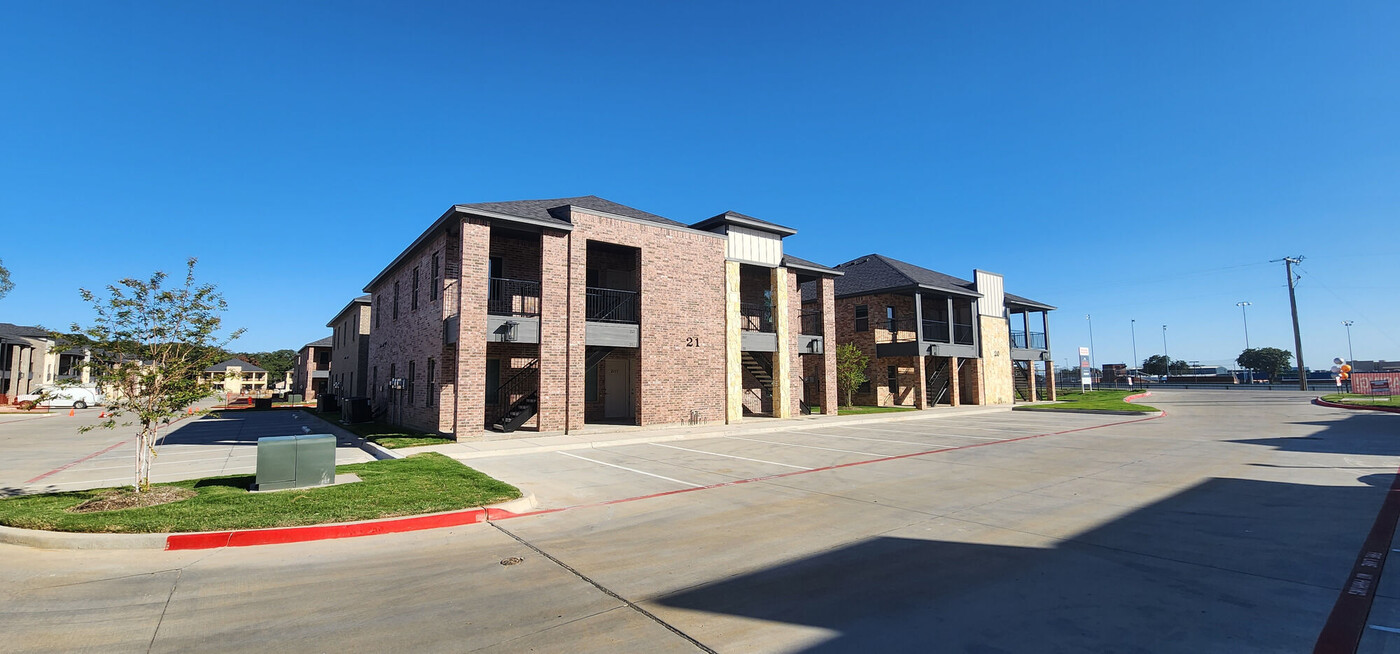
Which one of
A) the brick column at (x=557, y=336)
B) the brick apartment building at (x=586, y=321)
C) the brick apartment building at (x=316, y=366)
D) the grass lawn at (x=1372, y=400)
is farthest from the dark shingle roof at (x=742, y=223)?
the brick apartment building at (x=316, y=366)

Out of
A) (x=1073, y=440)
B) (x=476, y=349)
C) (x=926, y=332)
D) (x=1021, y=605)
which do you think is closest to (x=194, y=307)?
(x=476, y=349)

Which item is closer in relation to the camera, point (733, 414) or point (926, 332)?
point (733, 414)

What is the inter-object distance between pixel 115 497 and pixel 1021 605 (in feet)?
36.3

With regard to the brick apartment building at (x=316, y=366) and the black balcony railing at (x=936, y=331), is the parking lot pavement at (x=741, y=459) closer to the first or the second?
the black balcony railing at (x=936, y=331)

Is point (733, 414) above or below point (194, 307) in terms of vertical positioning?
below

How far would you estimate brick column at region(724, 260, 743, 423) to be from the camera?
2276 cm

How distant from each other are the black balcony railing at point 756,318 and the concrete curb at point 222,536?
2043 centimetres

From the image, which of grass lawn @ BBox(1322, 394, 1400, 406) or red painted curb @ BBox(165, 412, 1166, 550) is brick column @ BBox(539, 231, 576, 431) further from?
grass lawn @ BBox(1322, 394, 1400, 406)

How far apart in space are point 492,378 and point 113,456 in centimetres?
966

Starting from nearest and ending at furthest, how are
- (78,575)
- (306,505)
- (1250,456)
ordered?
(78,575), (306,505), (1250,456)

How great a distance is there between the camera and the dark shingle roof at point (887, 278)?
33312 mm

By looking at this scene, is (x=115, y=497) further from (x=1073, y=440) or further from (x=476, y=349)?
(x=1073, y=440)

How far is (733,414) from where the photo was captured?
22672 mm

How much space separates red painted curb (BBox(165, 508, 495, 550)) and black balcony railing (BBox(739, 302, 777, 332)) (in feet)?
66.1
